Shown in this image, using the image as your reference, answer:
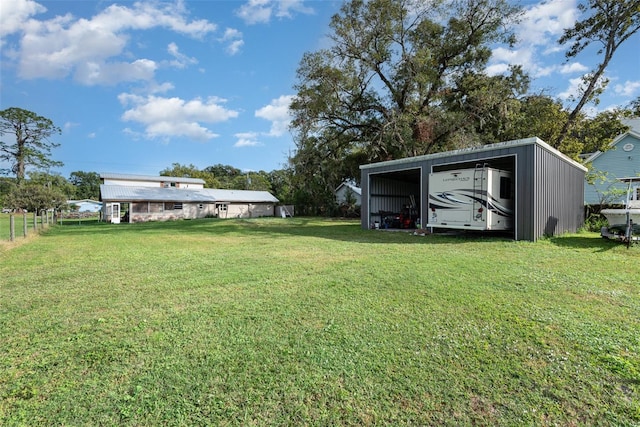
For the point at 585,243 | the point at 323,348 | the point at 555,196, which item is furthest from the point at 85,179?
the point at 585,243

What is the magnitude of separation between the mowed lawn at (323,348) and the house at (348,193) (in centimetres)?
2298

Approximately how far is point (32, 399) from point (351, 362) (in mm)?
2281

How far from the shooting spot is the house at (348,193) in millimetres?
28311

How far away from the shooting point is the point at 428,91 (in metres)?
18.7

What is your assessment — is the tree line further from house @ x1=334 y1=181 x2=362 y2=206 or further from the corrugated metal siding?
house @ x1=334 y1=181 x2=362 y2=206

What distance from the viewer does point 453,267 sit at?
5.72m

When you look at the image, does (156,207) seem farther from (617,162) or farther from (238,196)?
(617,162)

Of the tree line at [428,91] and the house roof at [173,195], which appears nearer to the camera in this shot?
the tree line at [428,91]

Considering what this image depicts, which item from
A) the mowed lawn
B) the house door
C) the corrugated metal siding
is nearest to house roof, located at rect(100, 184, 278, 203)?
the house door

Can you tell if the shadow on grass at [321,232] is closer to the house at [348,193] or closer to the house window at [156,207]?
the house window at [156,207]

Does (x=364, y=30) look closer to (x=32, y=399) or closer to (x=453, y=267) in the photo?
(x=453, y=267)

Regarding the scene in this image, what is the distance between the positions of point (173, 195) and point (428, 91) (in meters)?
24.6

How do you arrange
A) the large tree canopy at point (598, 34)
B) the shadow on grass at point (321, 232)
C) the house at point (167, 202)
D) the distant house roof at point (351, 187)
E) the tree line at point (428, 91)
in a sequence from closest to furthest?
the shadow on grass at point (321, 232) → the large tree canopy at point (598, 34) → the tree line at point (428, 91) → the house at point (167, 202) → the distant house roof at point (351, 187)

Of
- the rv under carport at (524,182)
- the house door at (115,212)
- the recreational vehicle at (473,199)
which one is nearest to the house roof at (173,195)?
the house door at (115,212)
